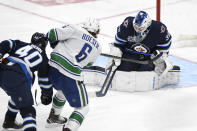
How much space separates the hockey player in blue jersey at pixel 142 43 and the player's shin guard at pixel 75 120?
1064 mm

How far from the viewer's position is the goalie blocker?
14.3ft

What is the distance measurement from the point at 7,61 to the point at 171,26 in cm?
386

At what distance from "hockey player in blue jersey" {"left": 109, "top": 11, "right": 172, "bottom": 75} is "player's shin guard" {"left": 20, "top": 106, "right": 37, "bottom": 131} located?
1335mm

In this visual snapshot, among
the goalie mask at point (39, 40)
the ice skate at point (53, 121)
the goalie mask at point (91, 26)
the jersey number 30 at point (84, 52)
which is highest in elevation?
the goalie mask at point (91, 26)

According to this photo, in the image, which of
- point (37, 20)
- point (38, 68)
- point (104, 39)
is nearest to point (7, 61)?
point (38, 68)

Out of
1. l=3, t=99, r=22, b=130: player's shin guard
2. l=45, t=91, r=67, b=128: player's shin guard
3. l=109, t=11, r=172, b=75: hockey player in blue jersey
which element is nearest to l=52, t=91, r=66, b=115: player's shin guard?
l=45, t=91, r=67, b=128: player's shin guard

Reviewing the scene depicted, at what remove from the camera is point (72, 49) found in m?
3.32

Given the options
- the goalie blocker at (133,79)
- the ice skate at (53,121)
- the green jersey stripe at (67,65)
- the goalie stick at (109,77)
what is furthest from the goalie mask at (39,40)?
the goalie blocker at (133,79)

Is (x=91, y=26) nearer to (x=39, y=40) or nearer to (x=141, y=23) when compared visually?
(x=39, y=40)

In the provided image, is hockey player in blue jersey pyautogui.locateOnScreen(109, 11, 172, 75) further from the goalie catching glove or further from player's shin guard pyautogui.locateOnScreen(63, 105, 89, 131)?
player's shin guard pyautogui.locateOnScreen(63, 105, 89, 131)

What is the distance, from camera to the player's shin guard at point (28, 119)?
309cm

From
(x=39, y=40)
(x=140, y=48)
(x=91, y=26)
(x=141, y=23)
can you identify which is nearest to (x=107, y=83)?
(x=140, y=48)

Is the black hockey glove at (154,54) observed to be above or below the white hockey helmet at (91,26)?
below

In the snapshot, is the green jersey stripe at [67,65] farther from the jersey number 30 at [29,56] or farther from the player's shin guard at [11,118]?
the player's shin guard at [11,118]
